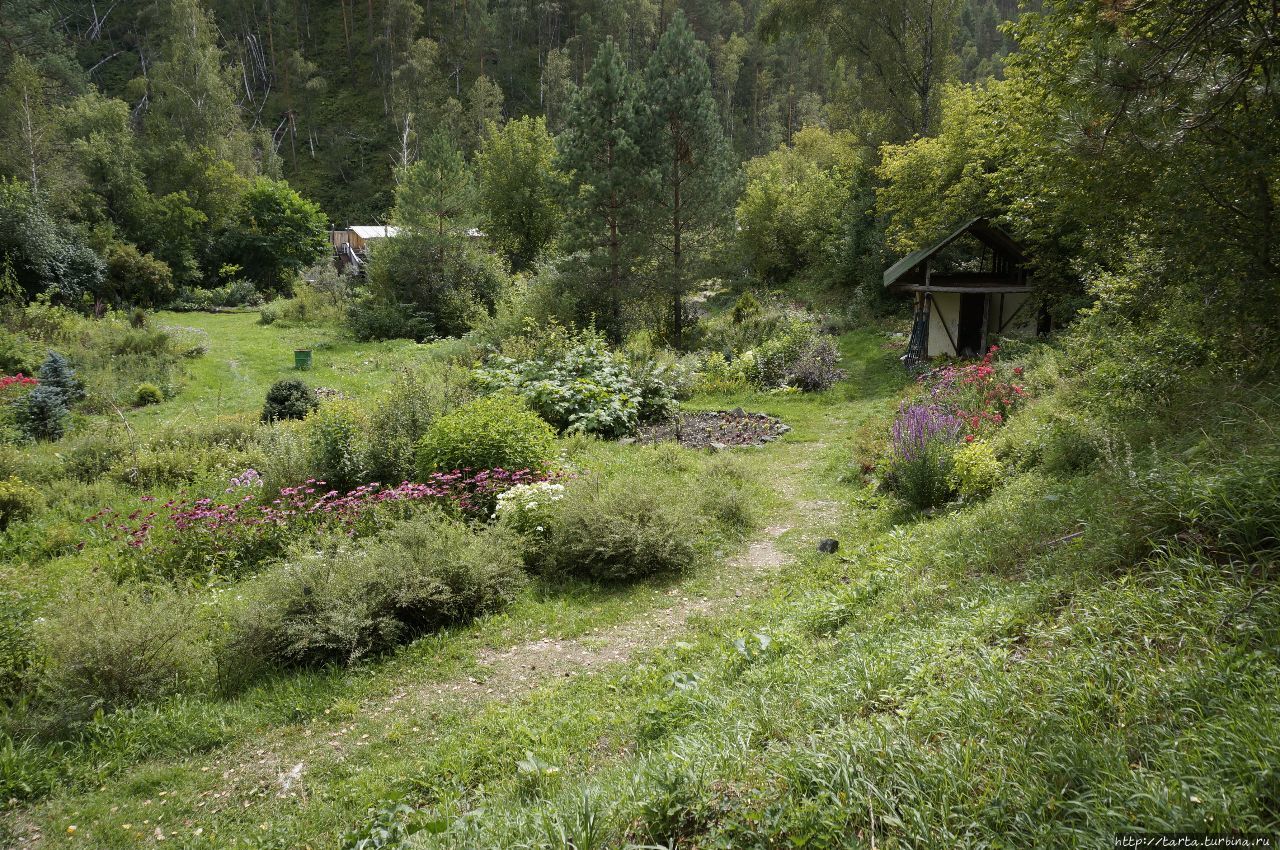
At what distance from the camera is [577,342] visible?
634 inches

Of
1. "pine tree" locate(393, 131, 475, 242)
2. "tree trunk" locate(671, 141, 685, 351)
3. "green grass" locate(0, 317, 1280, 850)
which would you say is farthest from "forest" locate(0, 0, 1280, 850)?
"pine tree" locate(393, 131, 475, 242)

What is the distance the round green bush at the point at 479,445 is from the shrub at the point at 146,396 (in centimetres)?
973

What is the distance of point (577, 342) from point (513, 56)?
56125mm

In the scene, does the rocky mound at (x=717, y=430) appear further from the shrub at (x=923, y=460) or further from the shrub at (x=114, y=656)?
the shrub at (x=114, y=656)

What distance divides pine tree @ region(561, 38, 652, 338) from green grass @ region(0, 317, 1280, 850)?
15.0m

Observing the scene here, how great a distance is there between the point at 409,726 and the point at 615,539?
9.03 feet

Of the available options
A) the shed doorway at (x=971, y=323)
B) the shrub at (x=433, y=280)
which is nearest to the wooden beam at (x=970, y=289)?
the shed doorway at (x=971, y=323)

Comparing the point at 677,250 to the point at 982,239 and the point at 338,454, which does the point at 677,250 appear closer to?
the point at 982,239

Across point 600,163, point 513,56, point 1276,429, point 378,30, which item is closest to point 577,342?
point 600,163

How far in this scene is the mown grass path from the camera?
13.0 feet

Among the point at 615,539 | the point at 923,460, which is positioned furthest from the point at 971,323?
the point at 615,539

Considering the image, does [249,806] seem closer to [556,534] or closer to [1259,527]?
[556,534]

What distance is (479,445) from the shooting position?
8688mm

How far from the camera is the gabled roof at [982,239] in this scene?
51.1ft
